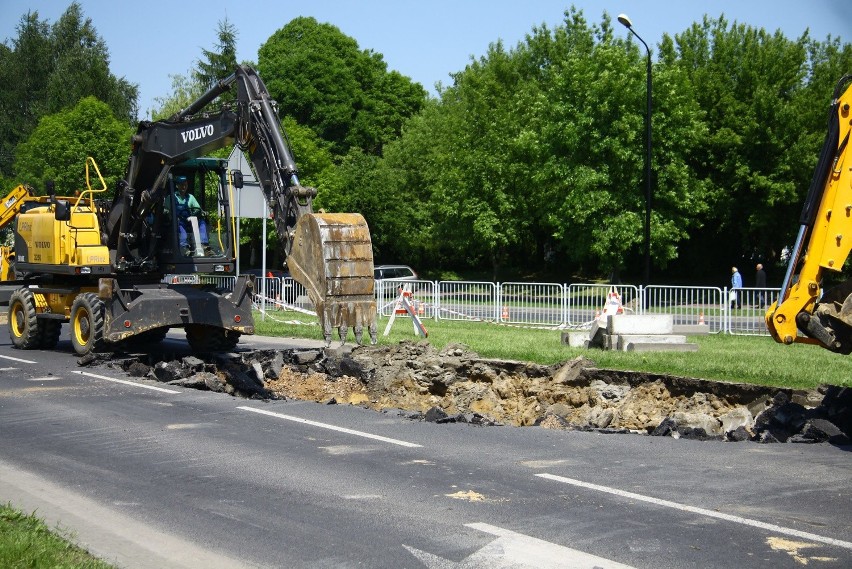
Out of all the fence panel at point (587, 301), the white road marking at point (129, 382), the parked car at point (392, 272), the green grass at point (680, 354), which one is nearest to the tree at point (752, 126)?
the parked car at point (392, 272)

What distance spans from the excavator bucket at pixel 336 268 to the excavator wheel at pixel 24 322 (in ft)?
30.0

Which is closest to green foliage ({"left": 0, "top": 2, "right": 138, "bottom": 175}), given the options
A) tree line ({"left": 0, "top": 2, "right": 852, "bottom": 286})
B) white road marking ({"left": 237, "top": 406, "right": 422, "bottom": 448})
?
tree line ({"left": 0, "top": 2, "right": 852, "bottom": 286})

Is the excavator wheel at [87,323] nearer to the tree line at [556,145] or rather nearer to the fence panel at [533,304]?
the fence panel at [533,304]

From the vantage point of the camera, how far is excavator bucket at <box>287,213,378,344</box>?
12.8 meters

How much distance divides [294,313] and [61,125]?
2827 cm

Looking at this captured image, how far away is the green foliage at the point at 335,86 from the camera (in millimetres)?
62156

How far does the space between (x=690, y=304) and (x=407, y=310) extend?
24.4 feet

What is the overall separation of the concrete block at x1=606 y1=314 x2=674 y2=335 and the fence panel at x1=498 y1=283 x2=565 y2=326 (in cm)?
627

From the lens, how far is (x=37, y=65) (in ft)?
228

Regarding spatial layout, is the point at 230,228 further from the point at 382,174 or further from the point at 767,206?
the point at 382,174

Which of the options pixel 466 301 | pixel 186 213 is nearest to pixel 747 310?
pixel 466 301

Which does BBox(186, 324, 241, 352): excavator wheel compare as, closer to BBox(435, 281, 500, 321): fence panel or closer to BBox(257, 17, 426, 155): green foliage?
BBox(435, 281, 500, 321): fence panel

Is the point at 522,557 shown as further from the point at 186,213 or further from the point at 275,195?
the point at 186,213

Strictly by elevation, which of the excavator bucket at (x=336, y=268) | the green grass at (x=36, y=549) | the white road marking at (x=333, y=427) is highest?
the excavator bucket at (x=336, y=268)
